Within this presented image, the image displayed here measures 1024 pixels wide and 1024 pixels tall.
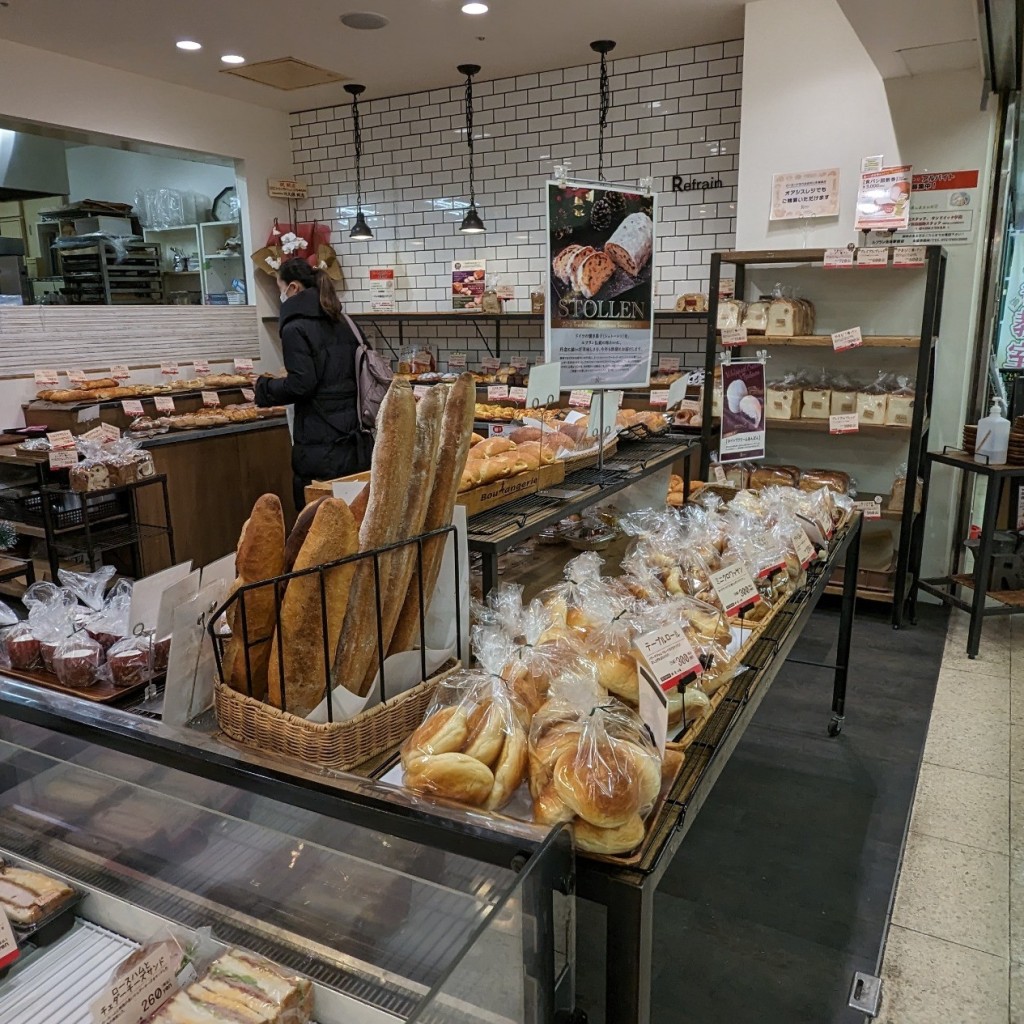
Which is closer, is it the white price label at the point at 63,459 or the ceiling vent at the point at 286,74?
the white price label at the point at 63,459

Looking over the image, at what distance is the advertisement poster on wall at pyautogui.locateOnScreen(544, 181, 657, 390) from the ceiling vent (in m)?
3.74

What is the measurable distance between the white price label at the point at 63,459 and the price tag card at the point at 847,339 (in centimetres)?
376

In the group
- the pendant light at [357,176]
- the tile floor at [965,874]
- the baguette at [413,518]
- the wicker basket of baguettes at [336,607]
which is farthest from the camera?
the pendant light at [357,176]

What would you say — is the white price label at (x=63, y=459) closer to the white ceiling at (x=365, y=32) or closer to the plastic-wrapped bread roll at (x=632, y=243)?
the white ceiling at (x=365, y=32)

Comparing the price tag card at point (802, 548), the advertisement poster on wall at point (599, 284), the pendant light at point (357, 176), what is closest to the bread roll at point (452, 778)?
the price tag card at point (802, 548)

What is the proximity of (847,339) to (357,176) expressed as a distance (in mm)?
4184

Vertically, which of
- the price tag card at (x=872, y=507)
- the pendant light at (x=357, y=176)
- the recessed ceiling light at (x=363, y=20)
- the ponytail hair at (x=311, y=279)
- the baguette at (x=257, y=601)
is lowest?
the price tag card at (x=872, y=507)

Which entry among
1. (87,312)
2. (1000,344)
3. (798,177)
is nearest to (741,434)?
(798,177)

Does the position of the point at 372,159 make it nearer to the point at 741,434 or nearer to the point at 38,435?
the point at 38,435

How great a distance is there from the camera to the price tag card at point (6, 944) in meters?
1.04

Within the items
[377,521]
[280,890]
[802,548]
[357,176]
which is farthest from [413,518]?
[357,176]

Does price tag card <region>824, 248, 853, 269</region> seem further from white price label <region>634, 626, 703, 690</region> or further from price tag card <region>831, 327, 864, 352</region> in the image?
white price label <region>634, 626, 703, 690</region>

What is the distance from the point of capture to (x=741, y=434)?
332 cm

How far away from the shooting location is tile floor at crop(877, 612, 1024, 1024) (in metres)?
1.96
